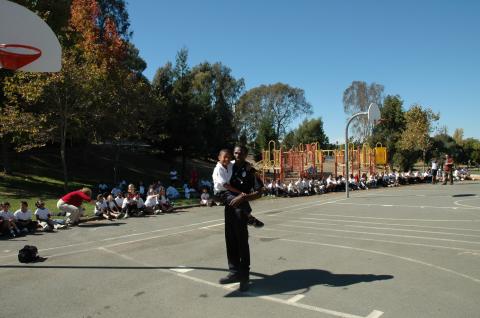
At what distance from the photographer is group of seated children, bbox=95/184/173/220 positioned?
1494cm

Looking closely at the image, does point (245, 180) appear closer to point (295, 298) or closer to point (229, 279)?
point (229, 279)

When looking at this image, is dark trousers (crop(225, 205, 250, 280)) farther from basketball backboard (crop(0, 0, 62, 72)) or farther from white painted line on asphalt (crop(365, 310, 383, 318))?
basketball backboard (crop(0, 0, 62, 72))

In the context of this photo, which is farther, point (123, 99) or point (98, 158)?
point (98, 158)

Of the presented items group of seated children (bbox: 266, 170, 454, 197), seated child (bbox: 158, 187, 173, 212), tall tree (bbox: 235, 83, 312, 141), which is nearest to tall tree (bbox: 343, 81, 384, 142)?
tall tree (bbox: 235, 83, 312, 141)

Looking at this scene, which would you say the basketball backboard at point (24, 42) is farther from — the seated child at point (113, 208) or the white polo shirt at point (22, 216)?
the seated child at point (113, 208)

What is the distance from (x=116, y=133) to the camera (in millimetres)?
23844

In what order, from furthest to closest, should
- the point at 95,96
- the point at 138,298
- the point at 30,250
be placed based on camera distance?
the point at 95,96, the point at 30,250, the point at 138,298

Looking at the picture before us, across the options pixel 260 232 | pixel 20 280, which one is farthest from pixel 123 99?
pixel 20 280

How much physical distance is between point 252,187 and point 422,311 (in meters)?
2.69

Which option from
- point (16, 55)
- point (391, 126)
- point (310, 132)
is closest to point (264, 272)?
point (16, 55)

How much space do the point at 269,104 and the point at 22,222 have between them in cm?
5513

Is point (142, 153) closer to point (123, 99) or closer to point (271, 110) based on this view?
point (123, 99)

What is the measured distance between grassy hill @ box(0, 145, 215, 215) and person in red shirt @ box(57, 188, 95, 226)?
136 inches

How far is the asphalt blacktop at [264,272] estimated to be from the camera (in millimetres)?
5137
